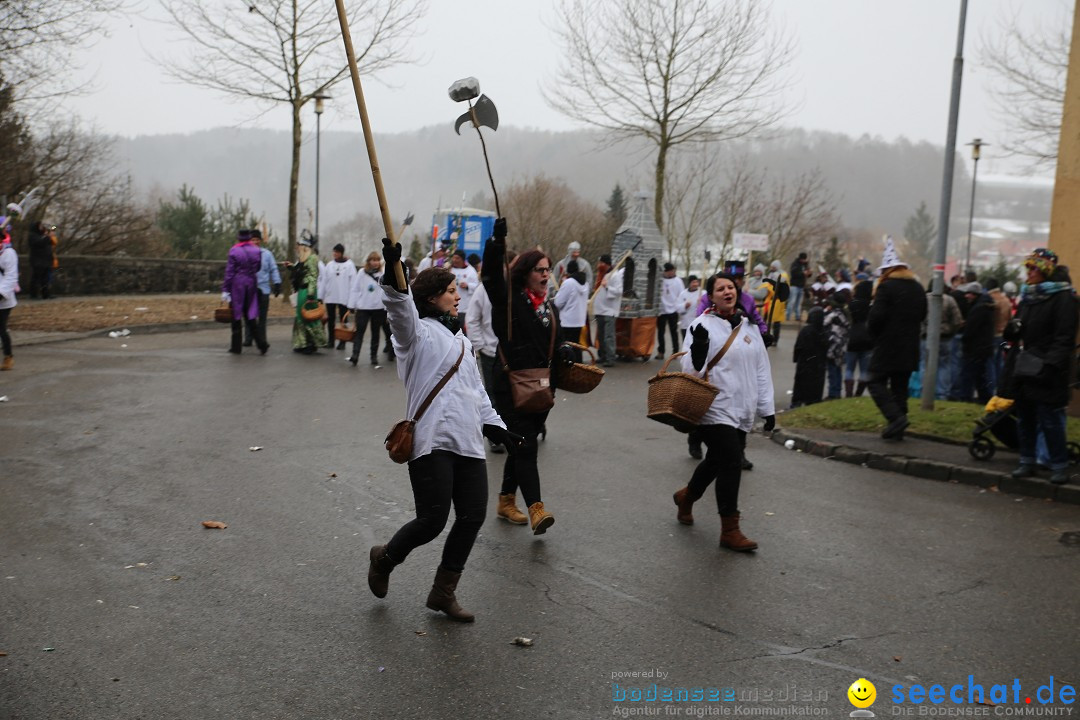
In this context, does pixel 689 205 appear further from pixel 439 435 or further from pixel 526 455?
pixel 439 435

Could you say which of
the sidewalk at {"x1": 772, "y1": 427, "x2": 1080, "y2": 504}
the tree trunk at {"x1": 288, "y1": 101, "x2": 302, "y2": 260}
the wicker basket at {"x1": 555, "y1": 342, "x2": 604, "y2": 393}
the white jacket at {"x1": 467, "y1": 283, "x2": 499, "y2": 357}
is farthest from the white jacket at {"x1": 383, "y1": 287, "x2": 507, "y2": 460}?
the tree trunk at {"x1": 288, "y1": 101, "x2": 302, "y2": 260}

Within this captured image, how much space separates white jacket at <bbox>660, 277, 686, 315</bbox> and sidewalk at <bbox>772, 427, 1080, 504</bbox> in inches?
329

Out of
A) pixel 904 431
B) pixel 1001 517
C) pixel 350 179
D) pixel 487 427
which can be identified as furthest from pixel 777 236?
pixel 350 179

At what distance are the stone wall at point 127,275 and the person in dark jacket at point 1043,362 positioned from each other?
2079 centimetres

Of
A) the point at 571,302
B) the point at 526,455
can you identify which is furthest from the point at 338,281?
the point at 526,455

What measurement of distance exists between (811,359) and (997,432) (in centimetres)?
356

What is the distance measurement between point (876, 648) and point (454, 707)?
2083 mm

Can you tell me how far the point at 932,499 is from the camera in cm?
818

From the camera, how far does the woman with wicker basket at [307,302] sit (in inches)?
656

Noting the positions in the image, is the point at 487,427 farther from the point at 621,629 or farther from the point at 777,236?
the point at 777,236

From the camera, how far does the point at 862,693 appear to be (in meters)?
4.21

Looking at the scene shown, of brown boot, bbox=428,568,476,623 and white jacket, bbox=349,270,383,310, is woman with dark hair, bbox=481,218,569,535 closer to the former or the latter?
brown boot, bbox=428,568,476,623

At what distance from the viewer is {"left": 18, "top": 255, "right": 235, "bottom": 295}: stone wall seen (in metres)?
24.1

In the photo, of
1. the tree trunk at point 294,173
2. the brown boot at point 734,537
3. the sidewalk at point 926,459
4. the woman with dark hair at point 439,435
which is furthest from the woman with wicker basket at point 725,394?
the tree trunk at point 294,173
